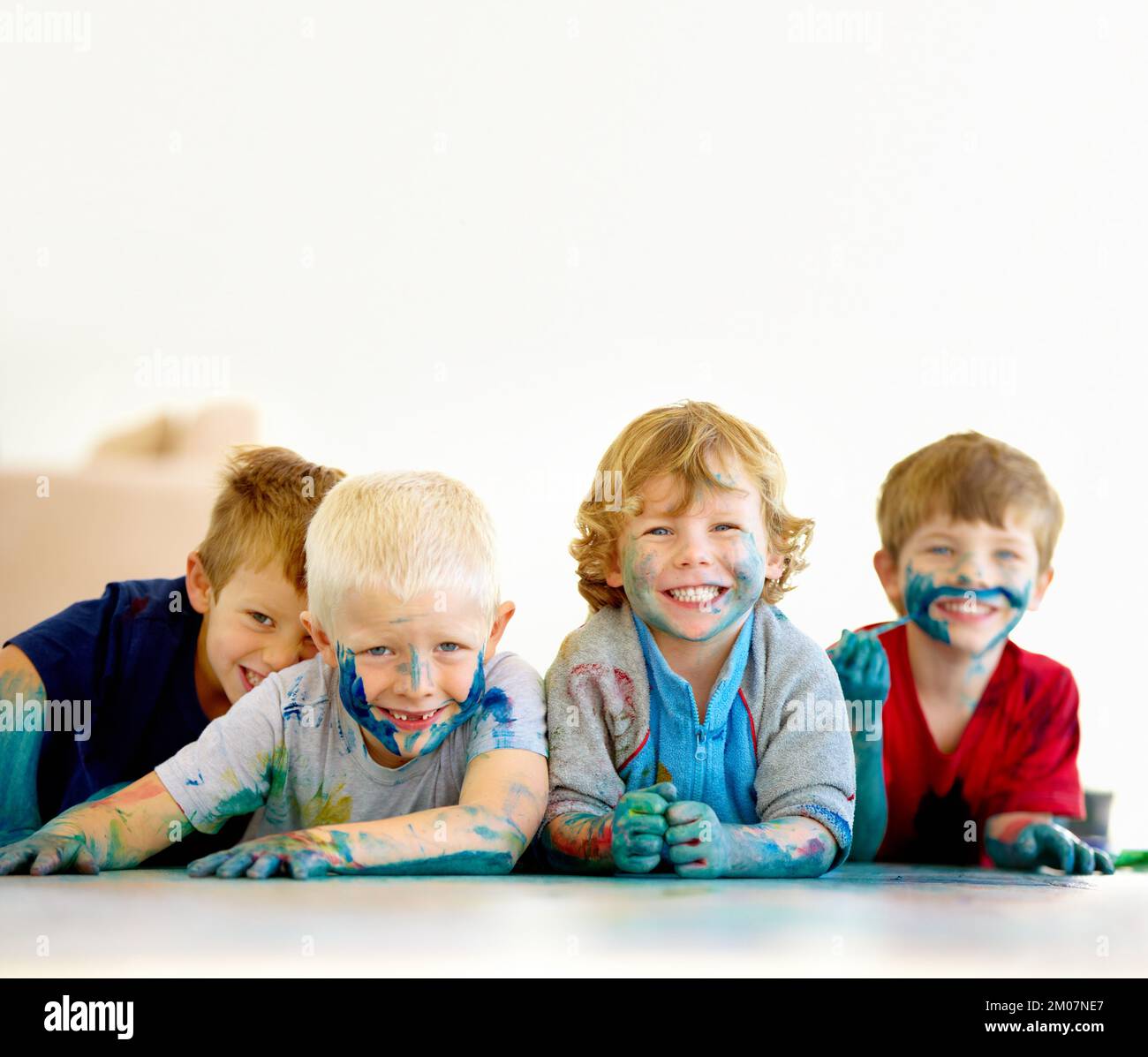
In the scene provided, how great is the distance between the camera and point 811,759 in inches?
65.2

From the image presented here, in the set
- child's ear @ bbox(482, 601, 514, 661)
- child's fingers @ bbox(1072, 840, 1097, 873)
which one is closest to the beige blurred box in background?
child's ear @ bbox(482, 601, 514, 661)

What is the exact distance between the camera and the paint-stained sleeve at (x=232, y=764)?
1619 mm

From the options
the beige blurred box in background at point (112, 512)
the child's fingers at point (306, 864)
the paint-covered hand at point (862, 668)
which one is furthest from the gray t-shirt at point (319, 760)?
the beige blurred box in background at point (112, 512)

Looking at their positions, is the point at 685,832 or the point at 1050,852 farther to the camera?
the point at 1050,852

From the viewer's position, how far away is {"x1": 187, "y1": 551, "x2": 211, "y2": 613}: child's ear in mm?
1971

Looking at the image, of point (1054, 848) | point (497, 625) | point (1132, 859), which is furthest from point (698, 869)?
point (1132, 859)

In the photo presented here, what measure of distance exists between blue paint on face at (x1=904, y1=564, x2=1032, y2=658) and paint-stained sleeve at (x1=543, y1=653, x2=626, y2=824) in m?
0.54

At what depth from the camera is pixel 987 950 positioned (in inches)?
45.6

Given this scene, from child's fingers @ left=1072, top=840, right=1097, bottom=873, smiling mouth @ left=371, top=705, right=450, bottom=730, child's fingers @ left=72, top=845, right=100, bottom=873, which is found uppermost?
smiling mouth @ left=371, top=705, right=450, bottom=730

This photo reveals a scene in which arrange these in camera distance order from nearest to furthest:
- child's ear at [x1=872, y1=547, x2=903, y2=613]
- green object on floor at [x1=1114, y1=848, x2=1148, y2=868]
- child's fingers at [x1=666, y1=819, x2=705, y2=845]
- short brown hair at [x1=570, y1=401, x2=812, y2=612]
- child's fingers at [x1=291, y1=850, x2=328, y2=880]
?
child's fingers at [x1=291, y1=850, x2=328, y2=880] < child's fingers at [x1=666, y1=819, x2=705, y2=845] < short brown hair at [x1=570, y1=401, x2=812, y2=612] < child's ear at [x1=872, y1=547, x2=903, y2=613] < green object on floor at [x1=1114, y1=848, x2=1148, y2=868]

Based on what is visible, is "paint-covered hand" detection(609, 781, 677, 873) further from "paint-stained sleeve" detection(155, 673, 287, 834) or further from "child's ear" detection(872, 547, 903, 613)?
"child's ear" detection(872, 547, 903, 613)

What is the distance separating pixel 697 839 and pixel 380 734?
16.0 inches

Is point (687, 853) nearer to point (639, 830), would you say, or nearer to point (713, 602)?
point (639, 830)
